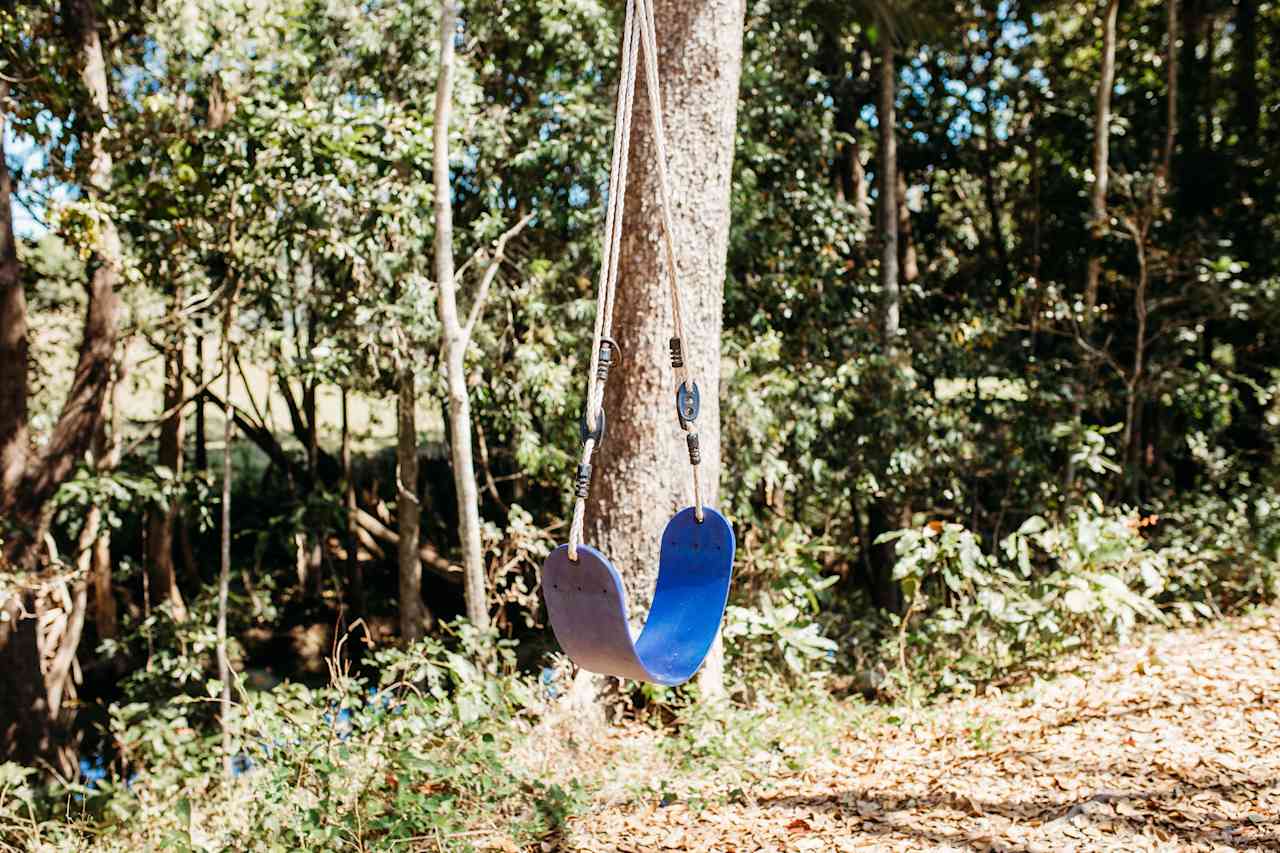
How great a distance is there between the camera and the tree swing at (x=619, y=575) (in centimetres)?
243

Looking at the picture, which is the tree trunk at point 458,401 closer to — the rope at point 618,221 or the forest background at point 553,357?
the forest background at point 553,357

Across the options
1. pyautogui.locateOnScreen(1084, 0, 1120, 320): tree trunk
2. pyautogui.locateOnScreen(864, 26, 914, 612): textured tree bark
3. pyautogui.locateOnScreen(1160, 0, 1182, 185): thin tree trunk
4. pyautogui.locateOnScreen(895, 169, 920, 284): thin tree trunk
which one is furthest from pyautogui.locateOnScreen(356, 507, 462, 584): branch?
pyautogui.locateOnScreen(1160, 0, 1182, 185): thin tree trunk

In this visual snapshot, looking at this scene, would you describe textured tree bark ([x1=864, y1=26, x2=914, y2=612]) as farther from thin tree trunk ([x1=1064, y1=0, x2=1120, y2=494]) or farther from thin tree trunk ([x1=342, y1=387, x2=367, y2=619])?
thin tree trunk ([x1=342, y1=387, x2=367, y2=619])

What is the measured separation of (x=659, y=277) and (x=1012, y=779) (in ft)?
7.22

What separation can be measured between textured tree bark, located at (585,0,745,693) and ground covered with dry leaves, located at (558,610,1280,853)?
882mm

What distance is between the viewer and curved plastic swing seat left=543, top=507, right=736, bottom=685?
2.41 m

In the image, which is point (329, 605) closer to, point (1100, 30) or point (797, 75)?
point (797, 75)

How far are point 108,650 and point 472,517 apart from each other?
11.2ft

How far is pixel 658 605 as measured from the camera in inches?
116

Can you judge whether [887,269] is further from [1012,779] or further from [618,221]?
[618,221]

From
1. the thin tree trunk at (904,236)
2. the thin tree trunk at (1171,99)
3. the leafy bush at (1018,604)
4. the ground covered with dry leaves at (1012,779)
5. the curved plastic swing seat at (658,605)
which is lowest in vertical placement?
the ground covered with dry leaves at (1012,779)

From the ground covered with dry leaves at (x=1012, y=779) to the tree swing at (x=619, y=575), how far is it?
78cm

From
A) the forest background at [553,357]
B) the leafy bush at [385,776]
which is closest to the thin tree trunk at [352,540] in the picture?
the forest background at [553,357]

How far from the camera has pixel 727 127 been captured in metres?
4.11
